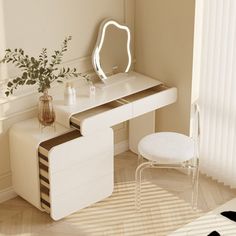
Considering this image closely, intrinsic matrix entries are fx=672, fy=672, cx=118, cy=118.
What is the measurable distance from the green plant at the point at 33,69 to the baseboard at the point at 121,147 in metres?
0.91

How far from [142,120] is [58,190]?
1049mm

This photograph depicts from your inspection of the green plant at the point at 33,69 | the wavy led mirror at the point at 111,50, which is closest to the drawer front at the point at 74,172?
the green plant at the point at 33,69

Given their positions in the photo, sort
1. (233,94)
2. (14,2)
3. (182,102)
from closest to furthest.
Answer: (14,2)
(233,94)
(182,102)

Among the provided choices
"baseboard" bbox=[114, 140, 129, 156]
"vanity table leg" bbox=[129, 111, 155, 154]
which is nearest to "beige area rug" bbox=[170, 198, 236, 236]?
"vanity table leg" bbox=[129, 111, 155, 154]

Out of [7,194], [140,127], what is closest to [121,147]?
[140,127]

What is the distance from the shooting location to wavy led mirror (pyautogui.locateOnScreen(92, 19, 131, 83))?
4527mm

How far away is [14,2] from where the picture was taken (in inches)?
160

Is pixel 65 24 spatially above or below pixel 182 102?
above

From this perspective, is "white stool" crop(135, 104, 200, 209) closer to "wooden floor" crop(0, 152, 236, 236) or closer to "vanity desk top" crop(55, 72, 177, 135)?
"wooden floor" crop(0, 152, 236, 236)

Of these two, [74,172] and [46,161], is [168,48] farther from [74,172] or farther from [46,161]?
[46,161]

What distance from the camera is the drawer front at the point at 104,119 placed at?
4109mm

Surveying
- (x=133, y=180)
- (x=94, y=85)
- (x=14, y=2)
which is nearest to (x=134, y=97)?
(x=94, y=85)

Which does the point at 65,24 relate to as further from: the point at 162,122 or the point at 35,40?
the point at 162,122

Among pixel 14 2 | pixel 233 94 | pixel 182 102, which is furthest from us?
pixel 182 102
